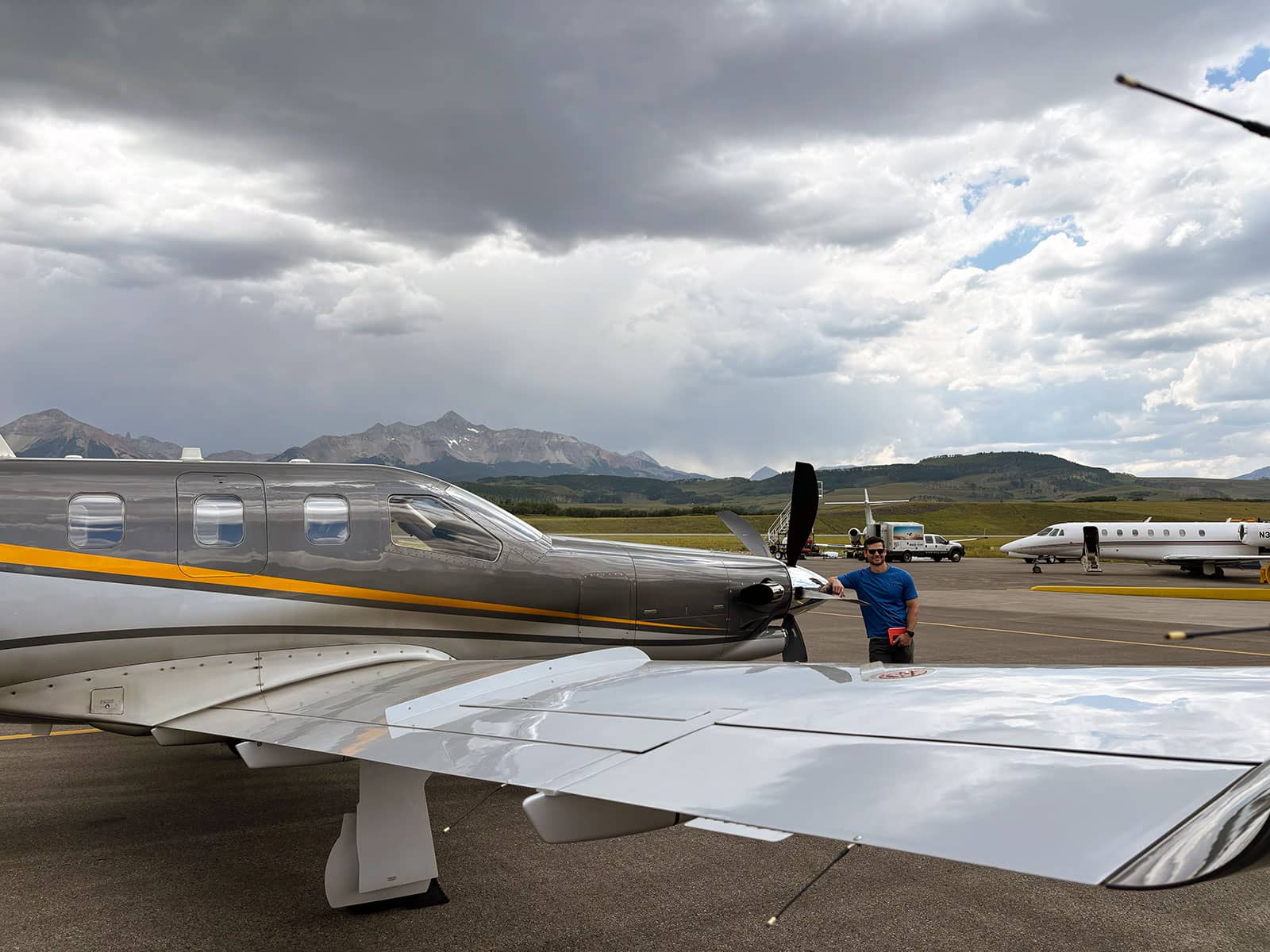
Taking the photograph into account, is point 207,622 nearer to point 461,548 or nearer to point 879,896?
point 461,548

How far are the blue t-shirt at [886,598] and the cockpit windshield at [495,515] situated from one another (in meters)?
3.16

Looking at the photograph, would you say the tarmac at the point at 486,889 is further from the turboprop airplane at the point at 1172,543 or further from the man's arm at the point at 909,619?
the turboprop airplane at the point at 1172,543

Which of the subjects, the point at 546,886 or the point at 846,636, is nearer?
the point at 546,886

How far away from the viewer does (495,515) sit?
6.90 meters

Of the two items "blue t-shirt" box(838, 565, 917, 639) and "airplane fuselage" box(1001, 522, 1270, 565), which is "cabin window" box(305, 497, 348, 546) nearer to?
"blue t-shirt" box(838, 565, 917, 639)

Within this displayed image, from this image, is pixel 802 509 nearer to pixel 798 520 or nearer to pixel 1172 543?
pixel 798 520

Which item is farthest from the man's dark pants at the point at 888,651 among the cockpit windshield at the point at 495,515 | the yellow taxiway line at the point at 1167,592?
the yellow taxiway line at the point at 1167,592

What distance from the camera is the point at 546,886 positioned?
507 cm

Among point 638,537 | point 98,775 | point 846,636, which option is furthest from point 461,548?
point 638,537

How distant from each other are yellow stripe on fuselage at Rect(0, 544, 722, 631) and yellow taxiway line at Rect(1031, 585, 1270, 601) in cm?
2817

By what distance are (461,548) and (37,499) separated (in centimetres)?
280

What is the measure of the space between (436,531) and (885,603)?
429 cm

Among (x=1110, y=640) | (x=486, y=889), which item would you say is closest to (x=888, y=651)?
(x=486, y=889)

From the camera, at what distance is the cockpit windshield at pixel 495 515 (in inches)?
267
